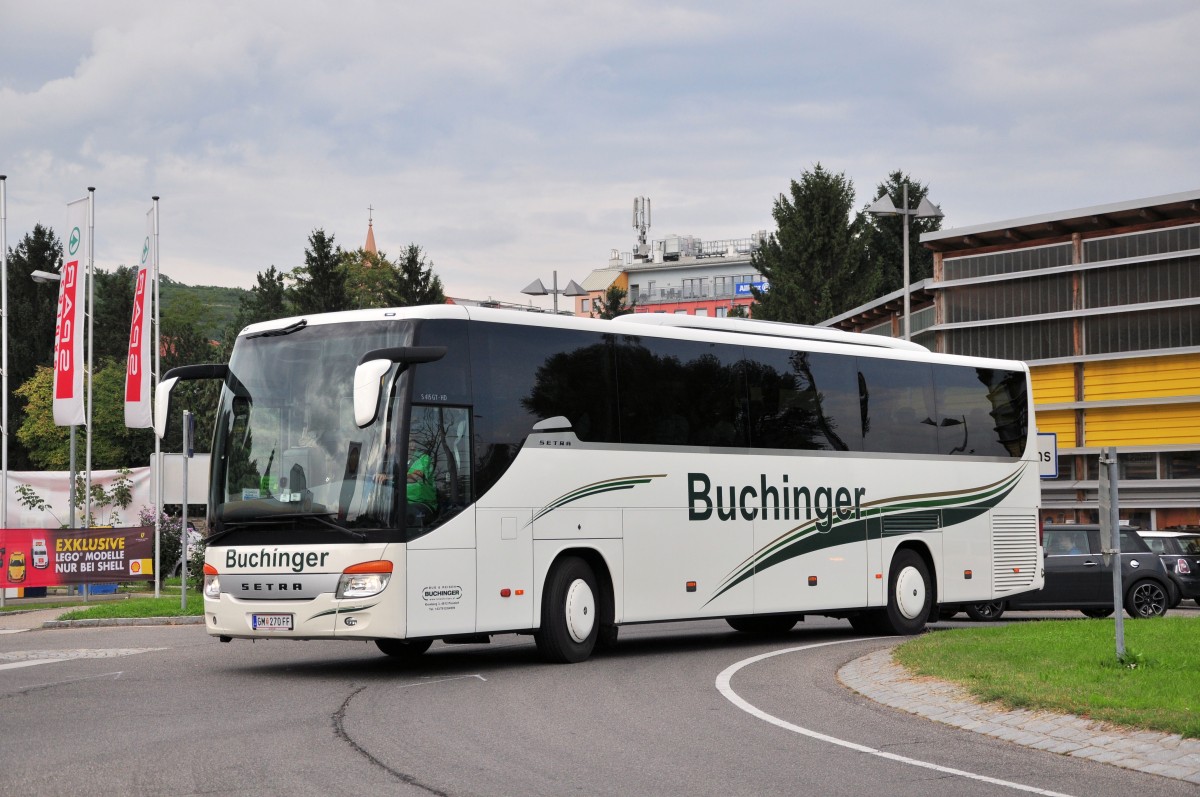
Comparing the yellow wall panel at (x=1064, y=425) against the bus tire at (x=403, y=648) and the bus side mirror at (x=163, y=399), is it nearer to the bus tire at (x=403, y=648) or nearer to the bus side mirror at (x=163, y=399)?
the bus tire at (x=403, y=648)

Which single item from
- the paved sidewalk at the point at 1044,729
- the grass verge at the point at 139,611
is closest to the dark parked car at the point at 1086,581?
the paved sidewalk at the point at 1044,729

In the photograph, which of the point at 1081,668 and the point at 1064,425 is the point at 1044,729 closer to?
the point at 1081,668

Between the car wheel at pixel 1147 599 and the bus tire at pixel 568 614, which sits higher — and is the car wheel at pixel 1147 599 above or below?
below

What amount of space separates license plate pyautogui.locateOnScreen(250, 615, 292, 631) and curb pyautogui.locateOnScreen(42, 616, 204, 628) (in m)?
11.8

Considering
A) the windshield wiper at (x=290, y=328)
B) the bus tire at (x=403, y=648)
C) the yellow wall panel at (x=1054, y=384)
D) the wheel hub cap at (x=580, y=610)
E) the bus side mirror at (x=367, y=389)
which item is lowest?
the bus tire at (x=403, y=648)

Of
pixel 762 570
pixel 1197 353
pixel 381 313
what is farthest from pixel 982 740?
pixel 1197 353

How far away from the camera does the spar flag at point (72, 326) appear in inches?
1287

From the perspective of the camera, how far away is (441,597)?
47.9 ft

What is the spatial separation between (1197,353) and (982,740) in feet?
153

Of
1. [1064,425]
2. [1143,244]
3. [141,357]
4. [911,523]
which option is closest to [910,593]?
[911,523]

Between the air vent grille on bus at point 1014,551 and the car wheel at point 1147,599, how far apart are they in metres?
3.76

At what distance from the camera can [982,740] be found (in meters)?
10.3

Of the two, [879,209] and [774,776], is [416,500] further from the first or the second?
[879,209]

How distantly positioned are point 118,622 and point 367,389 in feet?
47.9
